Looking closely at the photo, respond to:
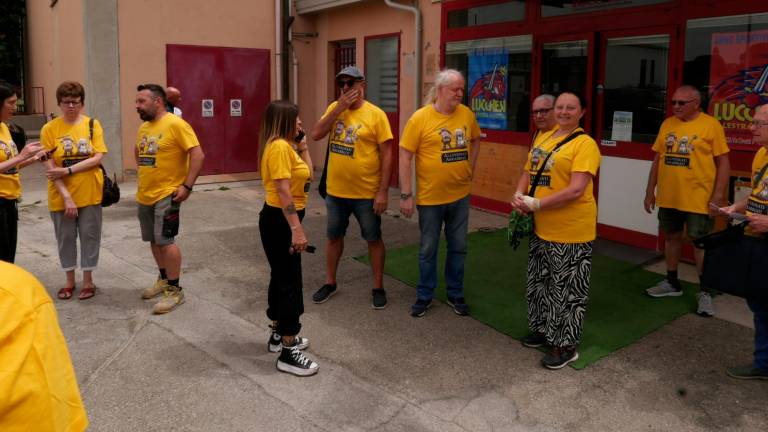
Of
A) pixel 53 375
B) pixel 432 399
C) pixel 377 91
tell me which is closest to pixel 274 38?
pixel 377 91

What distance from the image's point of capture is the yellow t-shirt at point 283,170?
3.64 metres

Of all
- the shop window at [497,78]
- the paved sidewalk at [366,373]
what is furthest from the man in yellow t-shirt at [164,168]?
the shop window at [497,78]

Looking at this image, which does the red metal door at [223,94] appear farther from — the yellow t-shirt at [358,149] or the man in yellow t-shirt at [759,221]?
the man in yellow t-shirt at [759,221]

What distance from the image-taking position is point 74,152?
5.00m

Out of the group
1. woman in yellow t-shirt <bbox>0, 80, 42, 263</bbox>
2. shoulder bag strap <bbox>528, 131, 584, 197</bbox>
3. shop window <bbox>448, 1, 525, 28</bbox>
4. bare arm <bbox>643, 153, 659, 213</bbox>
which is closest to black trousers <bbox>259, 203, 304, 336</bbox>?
shoulder bag strap <bbox>528, 131, 584, 197</bbox>

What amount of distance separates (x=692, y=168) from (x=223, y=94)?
819 cm

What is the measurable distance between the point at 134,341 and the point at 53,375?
124 inches

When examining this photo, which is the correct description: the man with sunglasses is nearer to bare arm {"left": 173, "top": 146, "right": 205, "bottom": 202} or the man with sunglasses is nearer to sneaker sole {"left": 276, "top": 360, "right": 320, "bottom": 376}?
sneaker sole {"left": 276, "top": 360, "right": 320, "bottom": 376}

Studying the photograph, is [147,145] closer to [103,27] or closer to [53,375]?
[53,375]

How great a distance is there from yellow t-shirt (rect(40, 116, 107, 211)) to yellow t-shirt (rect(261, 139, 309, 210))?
2.05 m

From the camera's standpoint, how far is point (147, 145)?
485 cm

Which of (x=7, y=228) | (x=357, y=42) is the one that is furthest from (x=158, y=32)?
(x=7, y=228)

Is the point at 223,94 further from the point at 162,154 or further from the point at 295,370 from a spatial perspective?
the point at 295,370

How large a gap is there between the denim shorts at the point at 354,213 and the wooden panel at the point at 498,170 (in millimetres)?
3388
